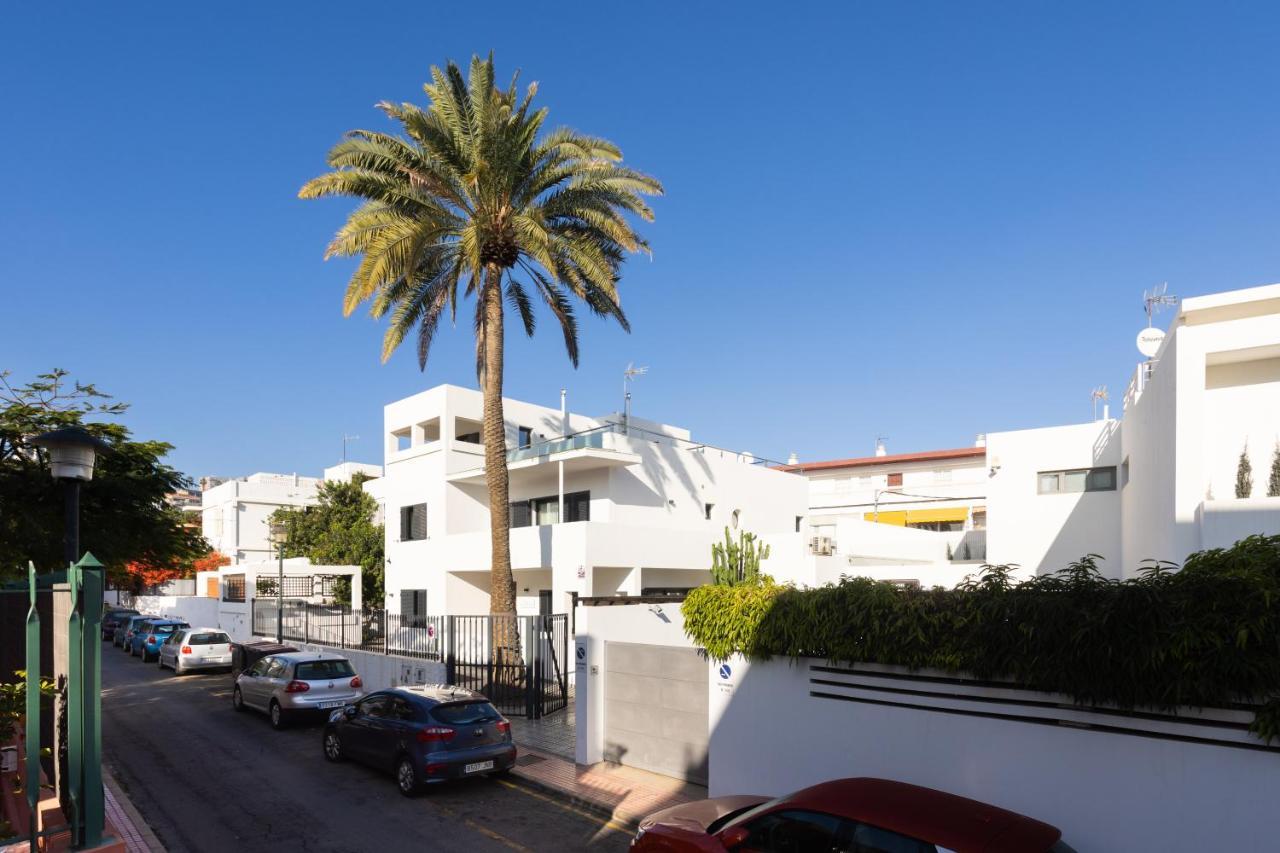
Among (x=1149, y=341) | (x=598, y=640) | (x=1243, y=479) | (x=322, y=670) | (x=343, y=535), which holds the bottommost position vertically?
(x=322, y=670)

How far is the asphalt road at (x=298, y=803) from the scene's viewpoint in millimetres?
10070

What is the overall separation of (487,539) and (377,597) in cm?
1365

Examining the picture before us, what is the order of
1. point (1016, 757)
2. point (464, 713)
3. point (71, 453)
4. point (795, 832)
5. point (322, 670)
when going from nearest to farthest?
point (795, 832) → point (1016, 757) → point (71, 453) → point (464, 713) → point (322, 670)

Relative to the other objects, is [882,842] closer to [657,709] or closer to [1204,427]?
[657,709]

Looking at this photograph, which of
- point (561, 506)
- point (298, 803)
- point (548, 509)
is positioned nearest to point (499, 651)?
point (561, 506)

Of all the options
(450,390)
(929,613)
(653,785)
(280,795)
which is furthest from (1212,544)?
(450,390)

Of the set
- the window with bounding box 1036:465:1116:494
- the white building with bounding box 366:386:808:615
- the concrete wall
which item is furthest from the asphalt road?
the window with bounding box 1036:465:1116:494

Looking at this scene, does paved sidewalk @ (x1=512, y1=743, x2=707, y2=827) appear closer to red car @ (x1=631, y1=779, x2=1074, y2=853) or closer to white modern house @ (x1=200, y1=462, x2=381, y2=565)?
red car @ (x1=631, y1=779, x2=1074, y2=853)

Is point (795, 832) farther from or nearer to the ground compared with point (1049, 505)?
nearer to the ground

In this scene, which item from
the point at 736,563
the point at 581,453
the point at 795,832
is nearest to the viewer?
the point at 795,832

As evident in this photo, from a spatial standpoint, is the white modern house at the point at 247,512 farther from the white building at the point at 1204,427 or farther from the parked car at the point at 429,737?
the white building at the point at 1204,427

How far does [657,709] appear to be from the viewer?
493 inches

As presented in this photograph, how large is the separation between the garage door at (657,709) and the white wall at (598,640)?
13 centimetres

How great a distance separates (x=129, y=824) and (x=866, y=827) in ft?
31.1
